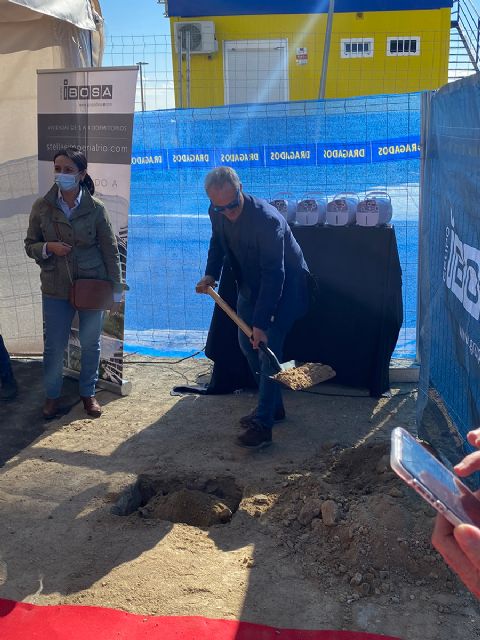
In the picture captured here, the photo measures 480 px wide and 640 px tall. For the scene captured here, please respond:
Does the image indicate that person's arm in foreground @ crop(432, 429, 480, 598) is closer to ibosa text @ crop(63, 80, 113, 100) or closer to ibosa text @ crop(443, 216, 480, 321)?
ibosa text @ crop(443, 216, 480, 321)

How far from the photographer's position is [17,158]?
270 inches

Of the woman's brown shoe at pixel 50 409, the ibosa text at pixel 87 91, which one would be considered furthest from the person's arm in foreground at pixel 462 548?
the ibosa text at pixel 87 91

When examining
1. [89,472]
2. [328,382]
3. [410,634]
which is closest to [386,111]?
[328,382]

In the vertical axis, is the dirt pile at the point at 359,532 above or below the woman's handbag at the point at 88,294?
below

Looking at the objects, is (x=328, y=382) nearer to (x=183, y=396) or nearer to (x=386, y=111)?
(x=183, y=396)

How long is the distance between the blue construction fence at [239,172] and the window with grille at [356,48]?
901 cm

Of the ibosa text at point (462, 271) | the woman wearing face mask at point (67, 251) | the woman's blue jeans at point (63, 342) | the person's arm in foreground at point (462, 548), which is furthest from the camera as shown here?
the woman's blue jeans at point (63, 342)

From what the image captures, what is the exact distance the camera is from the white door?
13.8 meters

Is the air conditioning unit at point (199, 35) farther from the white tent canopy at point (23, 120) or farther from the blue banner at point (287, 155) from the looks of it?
the blue banner at point (287, 155)

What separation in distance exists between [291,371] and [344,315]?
Result: 4.06ft

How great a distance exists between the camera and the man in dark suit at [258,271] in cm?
479

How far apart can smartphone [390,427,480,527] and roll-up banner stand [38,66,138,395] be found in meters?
4.39

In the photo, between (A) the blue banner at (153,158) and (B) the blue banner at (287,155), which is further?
(A) the blue banner at (153,158)

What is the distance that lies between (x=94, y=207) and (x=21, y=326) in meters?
2.28
